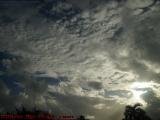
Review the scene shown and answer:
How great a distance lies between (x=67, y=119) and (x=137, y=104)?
19778 mm

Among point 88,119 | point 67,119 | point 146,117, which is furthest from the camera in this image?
point 88,119

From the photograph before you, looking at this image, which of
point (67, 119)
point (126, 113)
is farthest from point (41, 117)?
point (126, 113)

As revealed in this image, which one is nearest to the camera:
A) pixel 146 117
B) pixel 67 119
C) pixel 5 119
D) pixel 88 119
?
pixel 146 117

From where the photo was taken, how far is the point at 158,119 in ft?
212

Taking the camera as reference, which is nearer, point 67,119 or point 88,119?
point 67,119

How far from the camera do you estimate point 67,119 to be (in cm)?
6022

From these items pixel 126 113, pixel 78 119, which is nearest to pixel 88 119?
pixel 78 119

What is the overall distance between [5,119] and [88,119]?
22.9 metres

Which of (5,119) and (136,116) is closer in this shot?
(136,116)

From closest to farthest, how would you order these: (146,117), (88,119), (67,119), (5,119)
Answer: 1. (146,117)
2. (5,119)
3. (67,119)
4. (88,119)

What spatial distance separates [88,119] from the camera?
211 ft

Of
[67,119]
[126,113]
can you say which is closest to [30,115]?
[67,119]

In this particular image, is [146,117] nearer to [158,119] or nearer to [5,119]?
[158,119]

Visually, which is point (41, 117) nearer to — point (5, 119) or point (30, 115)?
point (30, 115)
